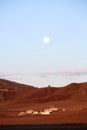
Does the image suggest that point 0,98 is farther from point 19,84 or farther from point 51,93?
point 19,84

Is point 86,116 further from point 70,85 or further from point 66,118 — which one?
point 70,85

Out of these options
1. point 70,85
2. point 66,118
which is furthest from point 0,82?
point 66,118

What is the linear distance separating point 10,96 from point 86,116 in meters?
45.1

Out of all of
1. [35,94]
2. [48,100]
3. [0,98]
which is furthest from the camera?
[0,98]
